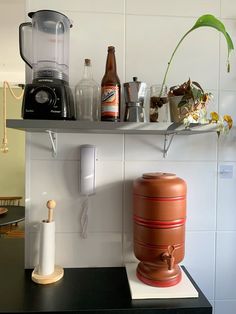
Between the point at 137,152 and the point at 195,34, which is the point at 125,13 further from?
the point at 137,152

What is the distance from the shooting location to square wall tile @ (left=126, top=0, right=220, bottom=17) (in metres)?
1.11

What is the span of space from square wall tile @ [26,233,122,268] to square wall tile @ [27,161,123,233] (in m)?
0.03

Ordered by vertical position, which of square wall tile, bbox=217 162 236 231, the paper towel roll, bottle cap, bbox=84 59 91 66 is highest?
bottle cap, bbox=84 59 91 66

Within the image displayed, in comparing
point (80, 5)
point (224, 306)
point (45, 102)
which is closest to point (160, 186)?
point (45, 102)

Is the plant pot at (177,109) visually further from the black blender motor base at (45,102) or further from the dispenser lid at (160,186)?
the black blender motor base at (45,102)

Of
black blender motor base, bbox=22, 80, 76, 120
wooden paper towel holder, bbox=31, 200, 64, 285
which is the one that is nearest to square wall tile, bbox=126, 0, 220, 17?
black blender motor base, bbox=22, 80, 76, 120

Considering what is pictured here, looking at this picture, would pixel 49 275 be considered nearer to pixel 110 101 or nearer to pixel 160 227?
pixel 160 227

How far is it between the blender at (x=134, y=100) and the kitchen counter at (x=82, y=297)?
65 centimetres

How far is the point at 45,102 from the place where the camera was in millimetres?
860

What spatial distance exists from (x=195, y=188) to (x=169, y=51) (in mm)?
632

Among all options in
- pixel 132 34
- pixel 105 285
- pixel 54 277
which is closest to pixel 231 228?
pixel 105 285

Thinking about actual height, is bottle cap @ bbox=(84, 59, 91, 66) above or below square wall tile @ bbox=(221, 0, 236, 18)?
below

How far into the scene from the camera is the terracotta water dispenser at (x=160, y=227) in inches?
36.4

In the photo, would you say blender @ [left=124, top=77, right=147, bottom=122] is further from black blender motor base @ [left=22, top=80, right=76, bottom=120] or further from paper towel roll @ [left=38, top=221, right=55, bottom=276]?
paper towel roll @ [left=38, top=221, right=55, bottom=276]
